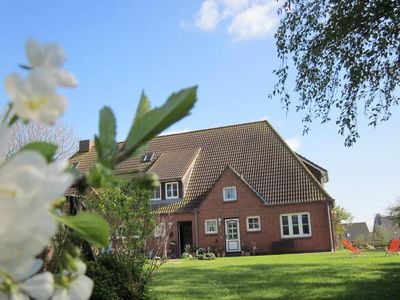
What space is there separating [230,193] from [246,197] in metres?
1.06

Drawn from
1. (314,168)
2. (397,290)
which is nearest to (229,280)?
(397,290)

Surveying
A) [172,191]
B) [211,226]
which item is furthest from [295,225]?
[172,191]

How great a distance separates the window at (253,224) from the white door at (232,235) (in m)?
0.74

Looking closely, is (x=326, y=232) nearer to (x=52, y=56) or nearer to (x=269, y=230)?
(x=269, y=230)

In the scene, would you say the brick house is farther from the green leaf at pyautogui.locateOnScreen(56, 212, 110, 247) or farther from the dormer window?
the green leaf at pyautogui.locateOnScreen(56, 212, 110, 247)

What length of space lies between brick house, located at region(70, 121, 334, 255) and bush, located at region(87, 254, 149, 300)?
726 inches

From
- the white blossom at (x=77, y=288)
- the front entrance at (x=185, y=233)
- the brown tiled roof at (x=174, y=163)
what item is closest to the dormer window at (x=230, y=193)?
the brown tiled roof at (x=174, y=163)

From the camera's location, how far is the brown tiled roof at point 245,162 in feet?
97.7

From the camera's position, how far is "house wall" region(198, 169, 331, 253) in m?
28.9

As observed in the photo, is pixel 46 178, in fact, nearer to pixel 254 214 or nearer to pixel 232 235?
pixel 254 214

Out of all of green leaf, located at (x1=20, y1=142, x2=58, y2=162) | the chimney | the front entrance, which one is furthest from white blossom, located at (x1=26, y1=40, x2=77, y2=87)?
the chimney

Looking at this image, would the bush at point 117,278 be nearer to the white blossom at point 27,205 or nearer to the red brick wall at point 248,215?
the white blossom at point 27,205

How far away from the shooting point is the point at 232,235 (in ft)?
101

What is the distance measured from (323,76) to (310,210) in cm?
1971
